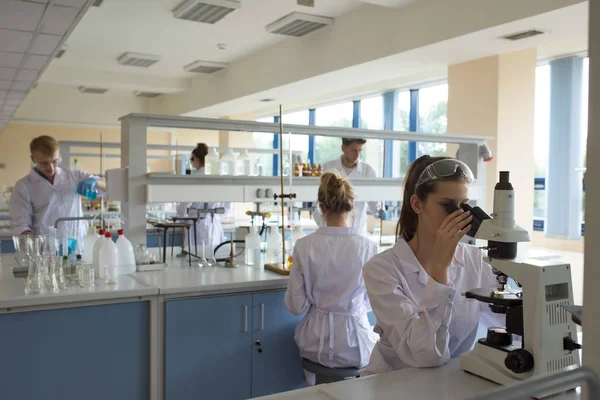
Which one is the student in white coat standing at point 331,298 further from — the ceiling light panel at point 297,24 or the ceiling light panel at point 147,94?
the ceiling light panel at point 147,94

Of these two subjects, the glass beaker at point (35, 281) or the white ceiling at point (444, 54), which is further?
the white ceiling at point (444, 54)

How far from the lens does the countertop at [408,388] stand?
1.19 meters

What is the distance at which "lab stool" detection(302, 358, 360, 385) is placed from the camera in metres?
2.17

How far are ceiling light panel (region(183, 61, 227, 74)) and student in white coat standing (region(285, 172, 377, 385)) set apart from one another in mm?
5952

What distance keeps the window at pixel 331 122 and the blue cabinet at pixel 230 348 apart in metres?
6.82

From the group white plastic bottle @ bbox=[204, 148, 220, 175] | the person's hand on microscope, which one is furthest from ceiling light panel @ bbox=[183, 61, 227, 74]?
the person's hand on microscope

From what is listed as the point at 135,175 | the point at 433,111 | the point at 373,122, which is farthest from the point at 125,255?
the point at 373,122

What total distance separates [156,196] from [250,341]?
851mm

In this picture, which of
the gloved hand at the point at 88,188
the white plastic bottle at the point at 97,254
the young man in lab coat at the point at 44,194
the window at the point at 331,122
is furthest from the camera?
the window at the point at 331,122

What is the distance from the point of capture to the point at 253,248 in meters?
2.80

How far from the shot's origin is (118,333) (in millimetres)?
2137

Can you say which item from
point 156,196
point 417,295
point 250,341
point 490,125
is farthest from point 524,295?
point 490,125

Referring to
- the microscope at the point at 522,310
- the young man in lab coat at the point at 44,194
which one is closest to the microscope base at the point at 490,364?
the microscope at the point at 522,310

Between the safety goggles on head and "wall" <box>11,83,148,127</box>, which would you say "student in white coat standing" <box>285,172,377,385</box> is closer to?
the safety goggles on head
